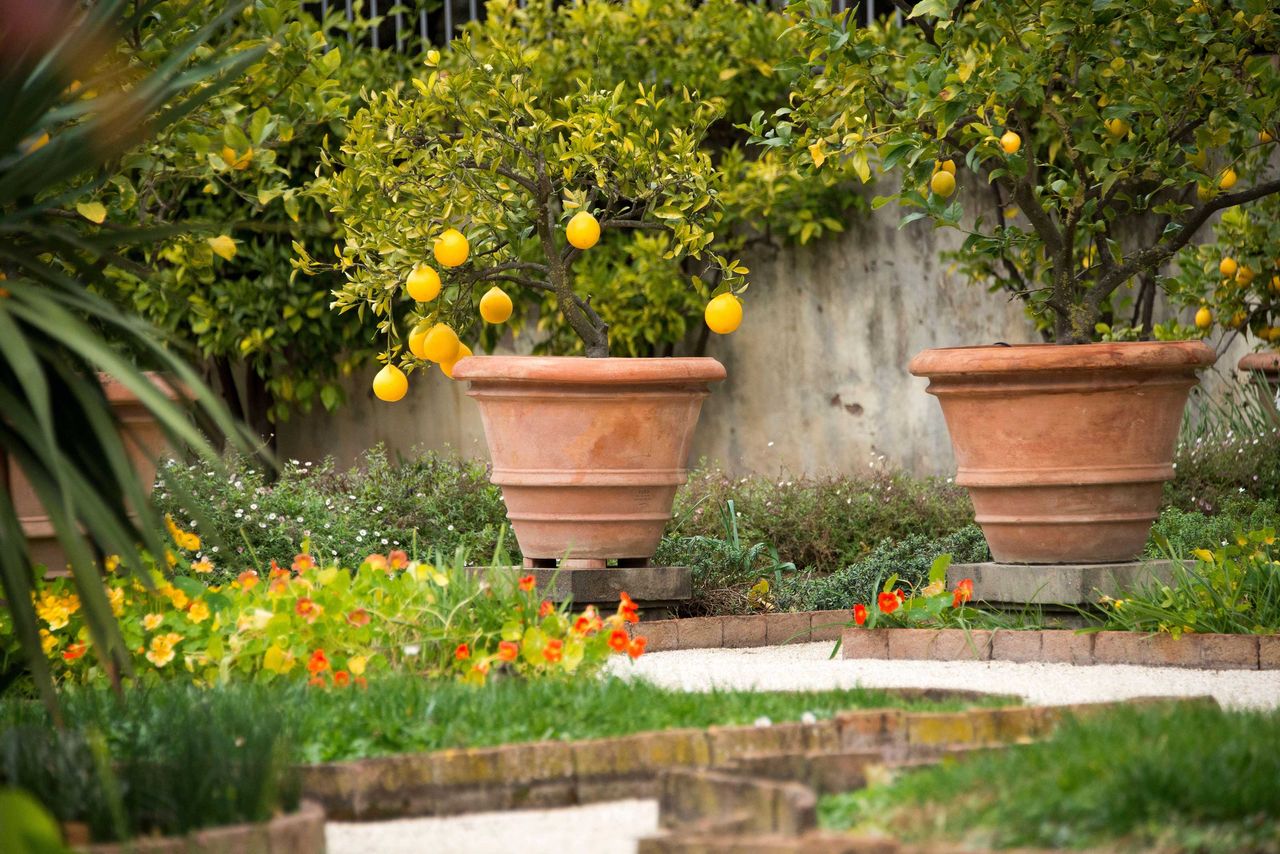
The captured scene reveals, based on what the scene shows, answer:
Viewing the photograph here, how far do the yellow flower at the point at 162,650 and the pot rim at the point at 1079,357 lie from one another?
2374mm

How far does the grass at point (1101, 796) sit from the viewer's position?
207 cm

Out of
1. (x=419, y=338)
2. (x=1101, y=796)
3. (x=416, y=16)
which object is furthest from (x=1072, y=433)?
(x=416, y=16)

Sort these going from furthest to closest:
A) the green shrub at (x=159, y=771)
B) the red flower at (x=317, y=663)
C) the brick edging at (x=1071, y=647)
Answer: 1. the brick edging at (x=1071, y=647)
2. the red flower at (x=317, y=663)
3. the green shrub at (x=159, y=771)

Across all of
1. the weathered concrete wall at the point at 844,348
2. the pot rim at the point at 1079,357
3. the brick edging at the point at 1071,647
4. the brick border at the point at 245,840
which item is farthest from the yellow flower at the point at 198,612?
the weathered concrete wall at the point at 844,348

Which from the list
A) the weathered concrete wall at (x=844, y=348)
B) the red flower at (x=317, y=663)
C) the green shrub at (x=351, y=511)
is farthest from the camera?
the weathered concrete wall at (x=844, y=348)

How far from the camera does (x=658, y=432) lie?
4914mm

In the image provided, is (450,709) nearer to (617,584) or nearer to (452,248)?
(617,584)

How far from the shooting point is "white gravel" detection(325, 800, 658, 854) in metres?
2.50

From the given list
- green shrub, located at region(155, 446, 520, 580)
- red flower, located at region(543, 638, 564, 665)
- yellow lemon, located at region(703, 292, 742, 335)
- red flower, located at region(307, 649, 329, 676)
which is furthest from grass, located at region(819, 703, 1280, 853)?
green shrub, located at region(155, 446, 520, 580)

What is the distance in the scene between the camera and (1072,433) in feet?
15.0

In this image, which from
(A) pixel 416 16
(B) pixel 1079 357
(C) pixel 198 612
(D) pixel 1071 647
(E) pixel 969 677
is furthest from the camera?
(A) pixel 416 16

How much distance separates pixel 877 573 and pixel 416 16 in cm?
542

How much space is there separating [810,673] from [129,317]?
7.30 ft

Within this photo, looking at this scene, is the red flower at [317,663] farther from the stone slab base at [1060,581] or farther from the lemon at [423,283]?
the stone slab base at [1060,581]
